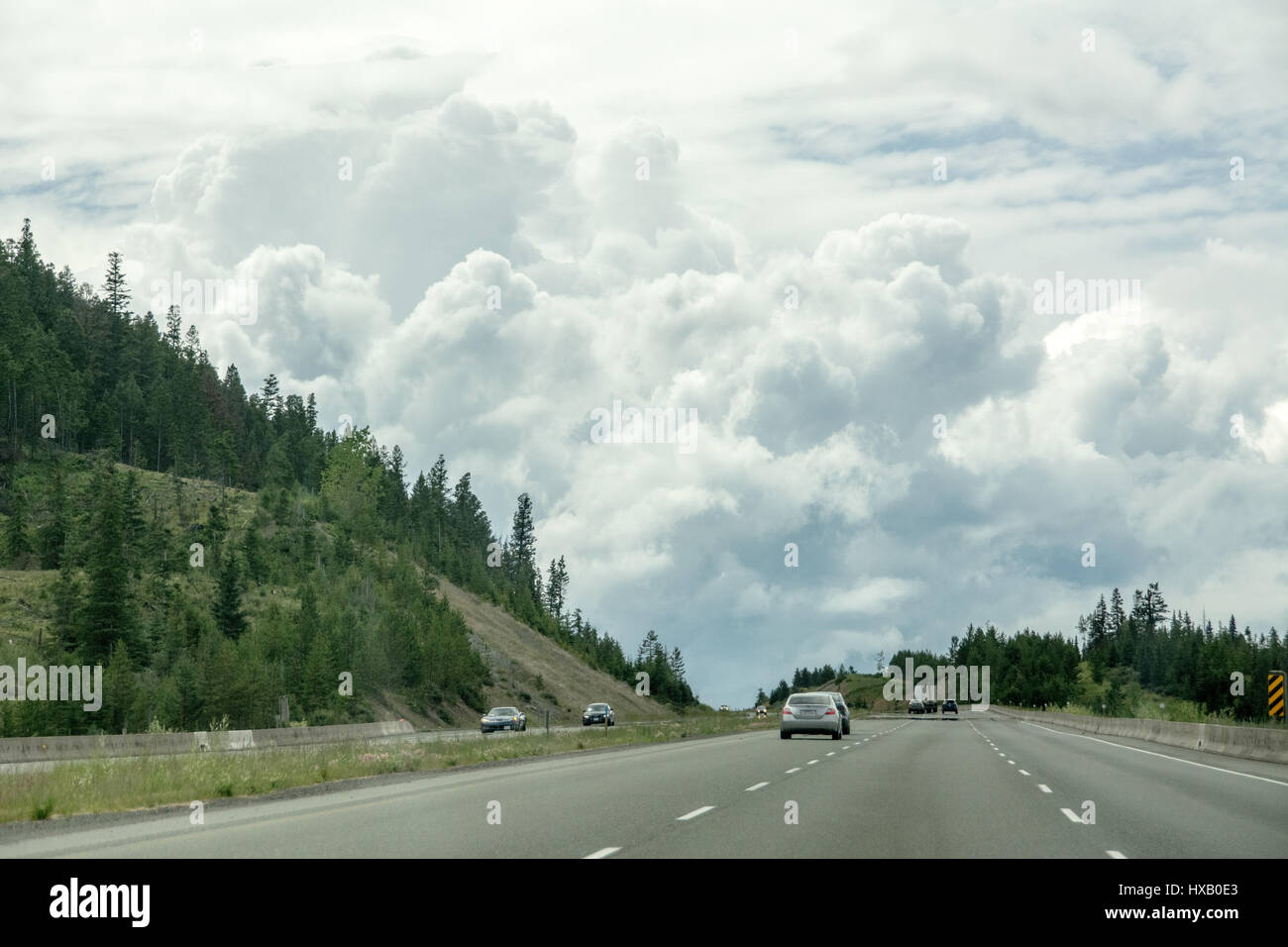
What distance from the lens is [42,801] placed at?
1833 cm

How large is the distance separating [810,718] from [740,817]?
31059 mm

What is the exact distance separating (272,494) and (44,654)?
52.4 meters

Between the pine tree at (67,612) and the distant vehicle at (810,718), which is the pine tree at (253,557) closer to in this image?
the pine tree at (67,612)

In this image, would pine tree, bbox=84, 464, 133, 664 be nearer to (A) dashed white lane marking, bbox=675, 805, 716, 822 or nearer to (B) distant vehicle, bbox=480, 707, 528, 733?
(B) distant vehicle, bbox=480, 707, 528, 733

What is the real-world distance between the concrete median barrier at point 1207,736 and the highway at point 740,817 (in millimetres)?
4801

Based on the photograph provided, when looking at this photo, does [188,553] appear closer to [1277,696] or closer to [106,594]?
[106,594]

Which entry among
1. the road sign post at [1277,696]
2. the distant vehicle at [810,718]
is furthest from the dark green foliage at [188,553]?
the road sign post at [1277,696]

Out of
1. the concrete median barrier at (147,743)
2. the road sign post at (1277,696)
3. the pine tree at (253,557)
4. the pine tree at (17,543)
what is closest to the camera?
the concrete median barrier at (147,743)

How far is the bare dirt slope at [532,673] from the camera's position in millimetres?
128738

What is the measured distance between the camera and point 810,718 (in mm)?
47125
